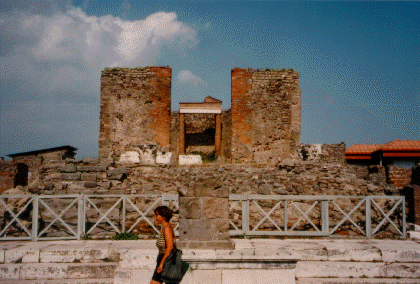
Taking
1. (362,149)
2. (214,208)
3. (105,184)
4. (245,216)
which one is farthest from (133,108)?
(362,149)

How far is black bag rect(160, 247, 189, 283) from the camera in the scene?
363 centimetres

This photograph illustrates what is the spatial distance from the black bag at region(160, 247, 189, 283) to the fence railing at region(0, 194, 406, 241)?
273 centimetres

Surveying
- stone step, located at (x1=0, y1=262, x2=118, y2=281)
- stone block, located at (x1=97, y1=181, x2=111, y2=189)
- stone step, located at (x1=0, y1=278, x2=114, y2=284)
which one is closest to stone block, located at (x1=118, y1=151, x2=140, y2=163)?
stone block, located at (x1=97, y1=181, x2=111, y2=189)

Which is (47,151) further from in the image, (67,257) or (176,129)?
(67,257)

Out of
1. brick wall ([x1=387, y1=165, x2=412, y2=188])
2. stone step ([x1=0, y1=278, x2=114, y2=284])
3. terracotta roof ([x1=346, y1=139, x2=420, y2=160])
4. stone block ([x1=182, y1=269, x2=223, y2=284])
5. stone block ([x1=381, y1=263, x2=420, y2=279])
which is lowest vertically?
stone step ([x1=0, y1=278, x2=114, y2=284])

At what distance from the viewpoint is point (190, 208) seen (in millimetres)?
4379

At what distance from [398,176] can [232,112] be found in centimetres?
813

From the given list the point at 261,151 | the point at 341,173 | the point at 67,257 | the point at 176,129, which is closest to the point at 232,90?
the point at 261,151

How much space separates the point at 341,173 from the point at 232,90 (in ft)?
24.2

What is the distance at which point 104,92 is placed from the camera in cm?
1537

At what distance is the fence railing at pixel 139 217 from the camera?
21.4 feet

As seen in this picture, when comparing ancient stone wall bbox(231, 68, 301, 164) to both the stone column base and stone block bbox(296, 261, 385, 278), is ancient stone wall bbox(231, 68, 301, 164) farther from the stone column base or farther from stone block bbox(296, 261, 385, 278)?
the stone column base

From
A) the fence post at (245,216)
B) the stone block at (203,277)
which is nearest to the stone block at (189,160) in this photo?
the fence post at (245,216)

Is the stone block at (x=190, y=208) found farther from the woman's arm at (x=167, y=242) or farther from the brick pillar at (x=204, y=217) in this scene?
the woman's arm at (x=167, y=242)
